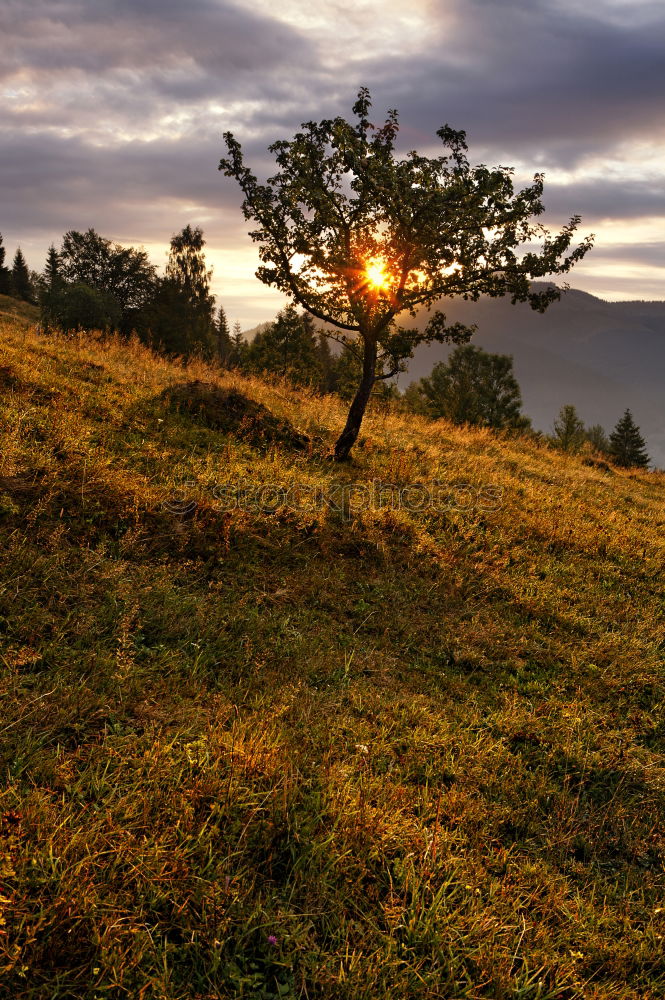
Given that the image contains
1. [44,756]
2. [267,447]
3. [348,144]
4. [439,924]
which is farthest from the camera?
[267,447]

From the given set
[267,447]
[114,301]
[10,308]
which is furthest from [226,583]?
[10,308]

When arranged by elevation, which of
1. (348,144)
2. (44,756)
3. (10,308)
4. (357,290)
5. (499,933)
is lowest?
(499,933)

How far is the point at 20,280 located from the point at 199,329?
45529mm

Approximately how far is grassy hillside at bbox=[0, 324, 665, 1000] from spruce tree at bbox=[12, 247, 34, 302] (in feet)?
263

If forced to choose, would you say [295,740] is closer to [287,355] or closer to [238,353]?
[287,355]

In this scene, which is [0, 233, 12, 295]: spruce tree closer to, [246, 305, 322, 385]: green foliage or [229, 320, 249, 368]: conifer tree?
[229, 320, 249, 368]: conifer tree

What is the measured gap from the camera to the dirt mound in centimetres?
1051

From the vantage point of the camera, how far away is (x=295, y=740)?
3926 mm

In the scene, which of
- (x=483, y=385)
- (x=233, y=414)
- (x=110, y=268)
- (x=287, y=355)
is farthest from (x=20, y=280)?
(x=233, y=414)

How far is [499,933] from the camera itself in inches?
112

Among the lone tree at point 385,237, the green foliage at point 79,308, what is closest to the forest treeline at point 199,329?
the green foliage at point 79,308

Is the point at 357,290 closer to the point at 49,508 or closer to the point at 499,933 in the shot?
the point at 49,508

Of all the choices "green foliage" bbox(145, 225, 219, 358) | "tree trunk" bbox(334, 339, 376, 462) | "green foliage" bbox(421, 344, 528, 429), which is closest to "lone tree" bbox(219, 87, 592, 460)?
"tree trunk" bbox(334, 339, 376, 462)

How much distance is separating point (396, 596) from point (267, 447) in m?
4.78
